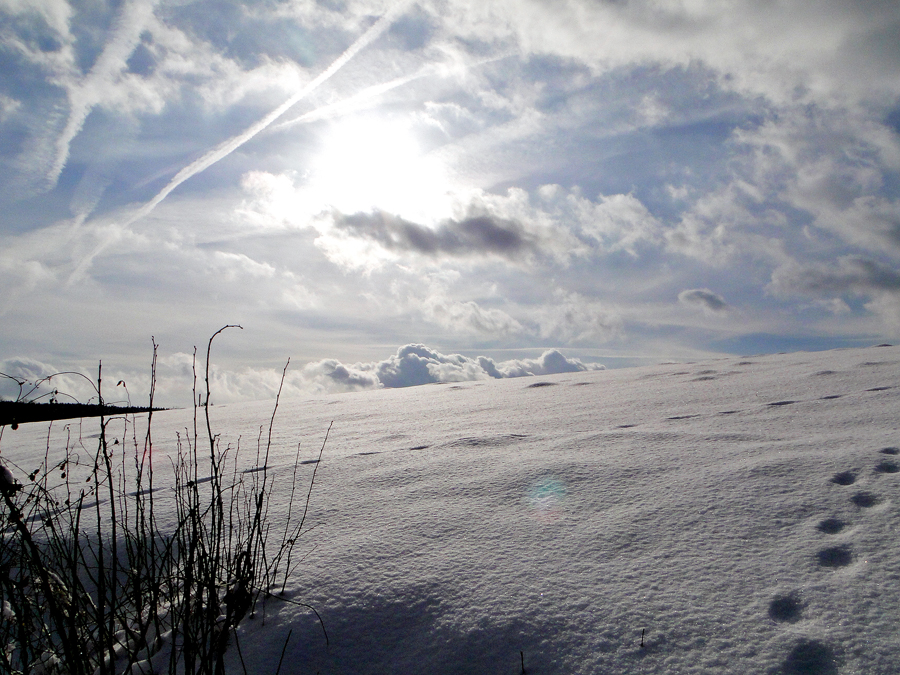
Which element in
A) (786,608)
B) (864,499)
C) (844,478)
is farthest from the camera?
(844,478)

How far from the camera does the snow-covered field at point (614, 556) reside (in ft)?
4.40

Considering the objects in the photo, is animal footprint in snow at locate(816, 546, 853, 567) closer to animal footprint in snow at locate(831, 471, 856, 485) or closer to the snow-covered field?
the snow-covered field

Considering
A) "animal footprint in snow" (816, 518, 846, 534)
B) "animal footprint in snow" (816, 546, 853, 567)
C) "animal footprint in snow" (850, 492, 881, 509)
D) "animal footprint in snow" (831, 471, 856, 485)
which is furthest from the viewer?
"animal footprint in snow" (831, 471, 856, 485)

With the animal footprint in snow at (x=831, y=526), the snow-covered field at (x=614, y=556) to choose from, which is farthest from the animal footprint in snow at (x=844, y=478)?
the animal footprint in snow at (x=831, y=526)

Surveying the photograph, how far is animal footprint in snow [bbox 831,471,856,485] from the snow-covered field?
11 mm

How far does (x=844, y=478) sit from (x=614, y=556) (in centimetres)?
111

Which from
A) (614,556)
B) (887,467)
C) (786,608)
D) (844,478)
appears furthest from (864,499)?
(614,556)

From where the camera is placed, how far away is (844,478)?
206 centimetres

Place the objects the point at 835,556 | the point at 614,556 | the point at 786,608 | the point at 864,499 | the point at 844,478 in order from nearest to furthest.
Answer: the point at 786,608 < the point at 835,556 < the point at 614,556 < the point at 864,499 < the point at 844,478

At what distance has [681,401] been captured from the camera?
4441 mm

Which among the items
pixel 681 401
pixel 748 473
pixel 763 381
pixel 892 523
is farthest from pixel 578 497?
pixel 763 381

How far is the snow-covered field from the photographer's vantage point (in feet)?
4.40

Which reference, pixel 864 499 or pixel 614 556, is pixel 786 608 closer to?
pixel 614 556

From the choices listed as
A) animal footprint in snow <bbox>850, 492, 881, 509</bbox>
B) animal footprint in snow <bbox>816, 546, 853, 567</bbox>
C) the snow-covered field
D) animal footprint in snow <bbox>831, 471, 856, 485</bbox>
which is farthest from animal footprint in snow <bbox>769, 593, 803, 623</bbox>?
animal footprint in snow <bbox>831, 471, 856, 485</bbox>
